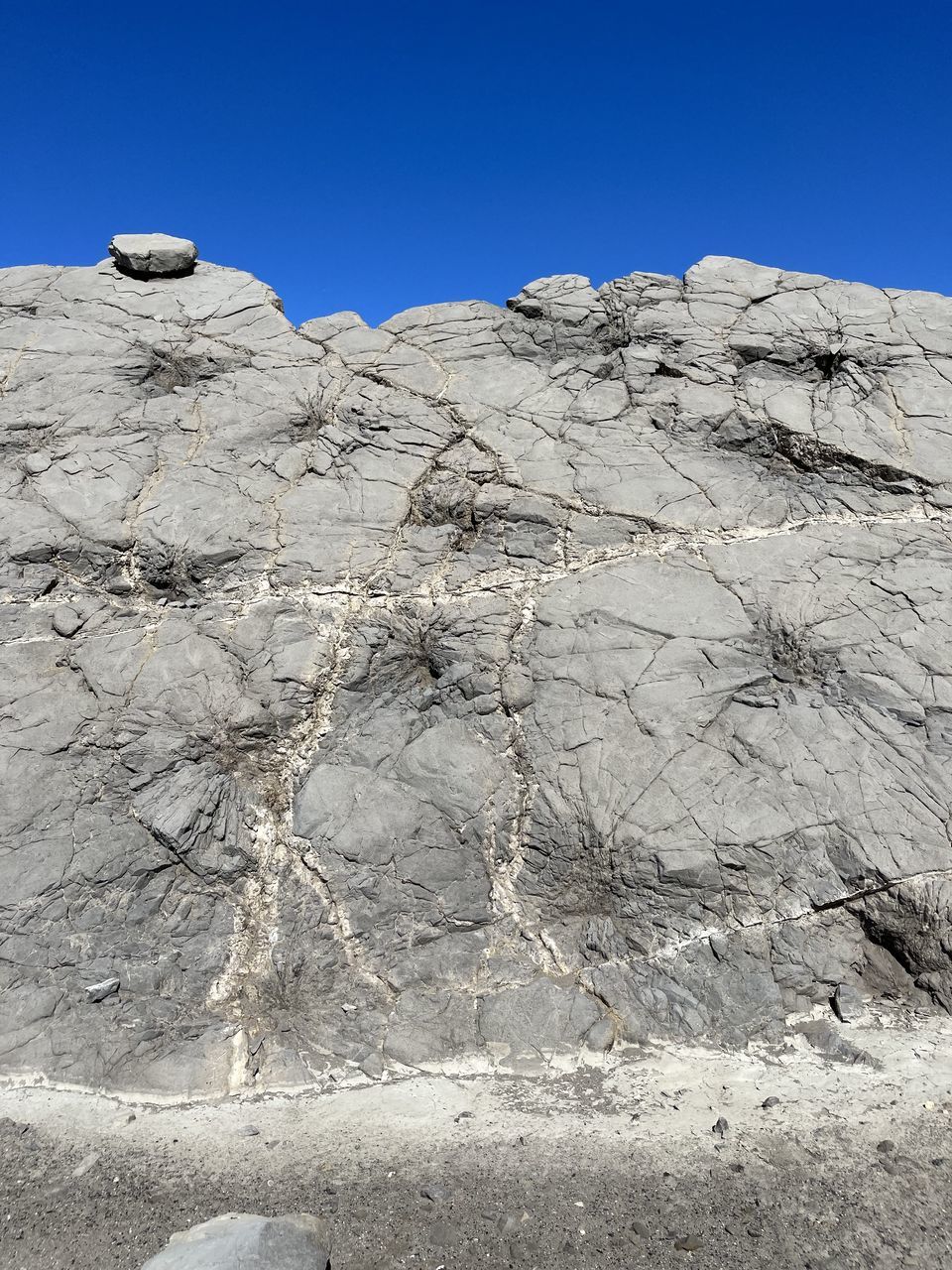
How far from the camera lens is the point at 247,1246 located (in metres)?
4.22

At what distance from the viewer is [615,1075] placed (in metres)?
5.85

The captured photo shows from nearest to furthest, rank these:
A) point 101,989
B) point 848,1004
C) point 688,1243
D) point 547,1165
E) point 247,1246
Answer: point 247,1246
point 688,1243
point 547,1165
point 848,1004
point 101,989

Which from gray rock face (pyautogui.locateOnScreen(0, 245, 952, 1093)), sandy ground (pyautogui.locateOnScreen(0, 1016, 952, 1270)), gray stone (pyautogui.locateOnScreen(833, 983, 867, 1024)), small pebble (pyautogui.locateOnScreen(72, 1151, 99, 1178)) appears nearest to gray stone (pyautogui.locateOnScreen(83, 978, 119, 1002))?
gray rock face (pyautogui.locateOnScreen(0, 245, 952, 1093))

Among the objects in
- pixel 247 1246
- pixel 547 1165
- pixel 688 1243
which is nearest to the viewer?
pixel 247 1246

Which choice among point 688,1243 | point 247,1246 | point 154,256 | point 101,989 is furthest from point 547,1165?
point 154,256

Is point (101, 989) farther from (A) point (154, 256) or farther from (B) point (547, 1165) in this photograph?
(A) point (154, 256)

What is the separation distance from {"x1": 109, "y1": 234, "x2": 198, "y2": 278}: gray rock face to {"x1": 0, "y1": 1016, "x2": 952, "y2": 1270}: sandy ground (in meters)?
10.1

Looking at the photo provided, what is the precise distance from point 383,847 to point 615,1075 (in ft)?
8.34

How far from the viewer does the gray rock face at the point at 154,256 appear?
11.0 metres

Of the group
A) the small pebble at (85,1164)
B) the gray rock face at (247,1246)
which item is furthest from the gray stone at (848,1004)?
the small pebble at (85,1164)

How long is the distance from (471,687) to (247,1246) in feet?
14.6

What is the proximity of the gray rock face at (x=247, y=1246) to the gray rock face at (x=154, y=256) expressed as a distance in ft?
36.4

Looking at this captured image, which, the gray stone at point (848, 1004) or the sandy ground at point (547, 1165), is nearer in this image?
the sandy ground at point (547, 1165)

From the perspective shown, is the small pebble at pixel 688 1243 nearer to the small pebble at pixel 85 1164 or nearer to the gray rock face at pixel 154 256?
the small pebble at pixel 85 1164
